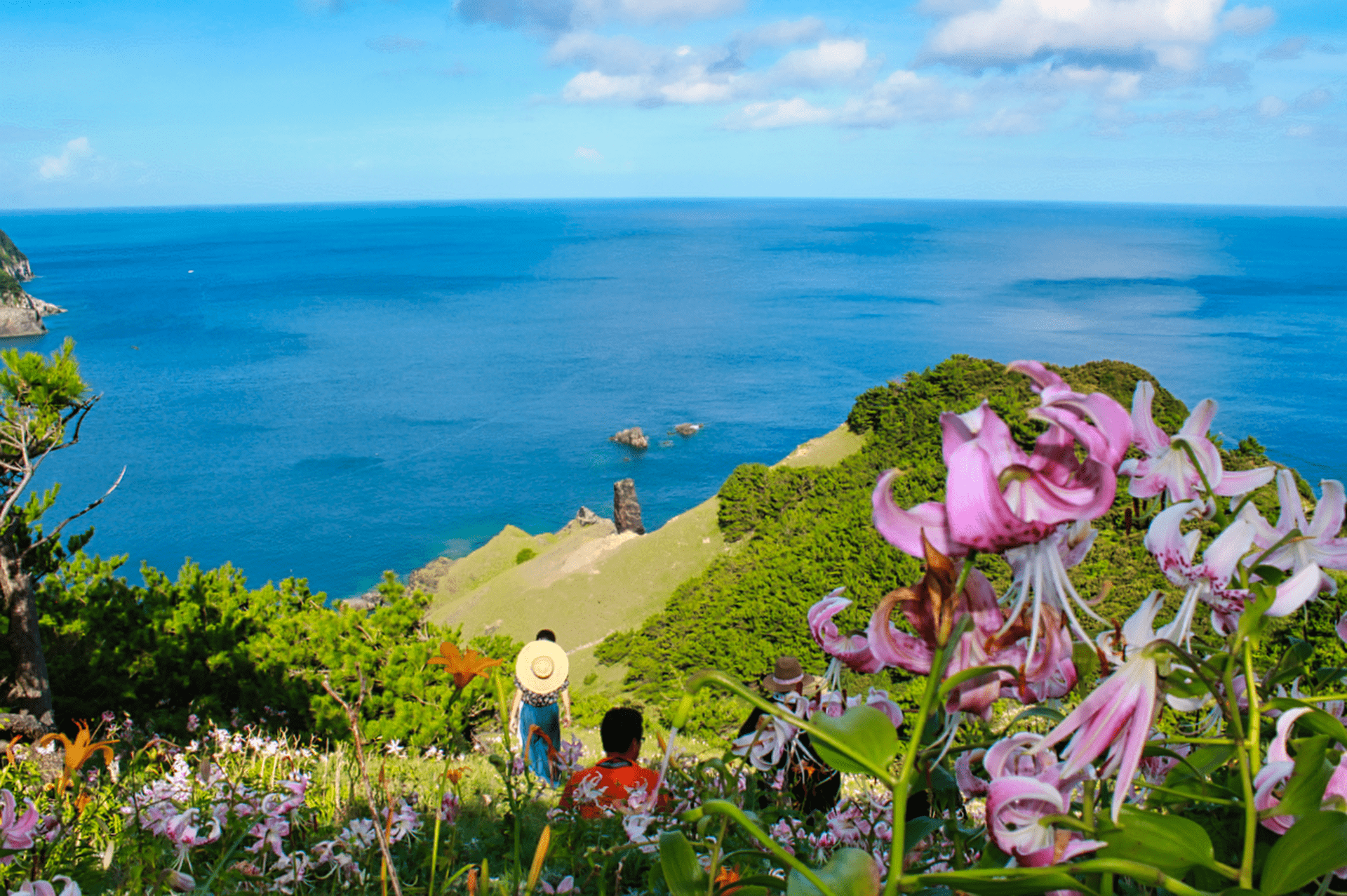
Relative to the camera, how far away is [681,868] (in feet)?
2.56

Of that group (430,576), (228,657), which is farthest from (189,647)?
(430,576)

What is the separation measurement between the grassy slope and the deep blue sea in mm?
10237

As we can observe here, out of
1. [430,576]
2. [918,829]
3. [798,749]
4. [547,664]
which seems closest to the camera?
[918,829]

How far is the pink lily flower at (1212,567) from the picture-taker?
2.34 ft

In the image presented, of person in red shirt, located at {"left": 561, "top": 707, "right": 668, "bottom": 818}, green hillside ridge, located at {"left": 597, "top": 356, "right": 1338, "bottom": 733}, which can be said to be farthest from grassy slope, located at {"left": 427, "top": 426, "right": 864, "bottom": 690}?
person in red shirt, located at {"left": 561, "top": 707, "right": 668, "bottom": 818}

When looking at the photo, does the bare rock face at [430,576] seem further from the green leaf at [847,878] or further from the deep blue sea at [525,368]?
the green leaf at [847,878]

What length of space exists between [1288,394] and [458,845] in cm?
5696

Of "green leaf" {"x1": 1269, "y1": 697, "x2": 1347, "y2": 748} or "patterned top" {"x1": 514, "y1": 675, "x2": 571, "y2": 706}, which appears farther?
"patterned top" {"x1": 514, "y1": 675, "x2": 571, "y2": 706}

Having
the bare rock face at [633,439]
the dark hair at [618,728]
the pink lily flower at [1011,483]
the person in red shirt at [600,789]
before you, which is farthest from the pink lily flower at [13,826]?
the bare rock face at [633,439]

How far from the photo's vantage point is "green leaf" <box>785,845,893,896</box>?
0.66 metres

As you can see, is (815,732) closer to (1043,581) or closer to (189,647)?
(1043,581)

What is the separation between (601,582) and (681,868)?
1399 centimetres

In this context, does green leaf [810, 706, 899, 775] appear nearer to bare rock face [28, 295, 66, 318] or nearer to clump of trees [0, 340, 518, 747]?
clump of trees [0, 340, 518, 747]

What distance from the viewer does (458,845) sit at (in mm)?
2230
